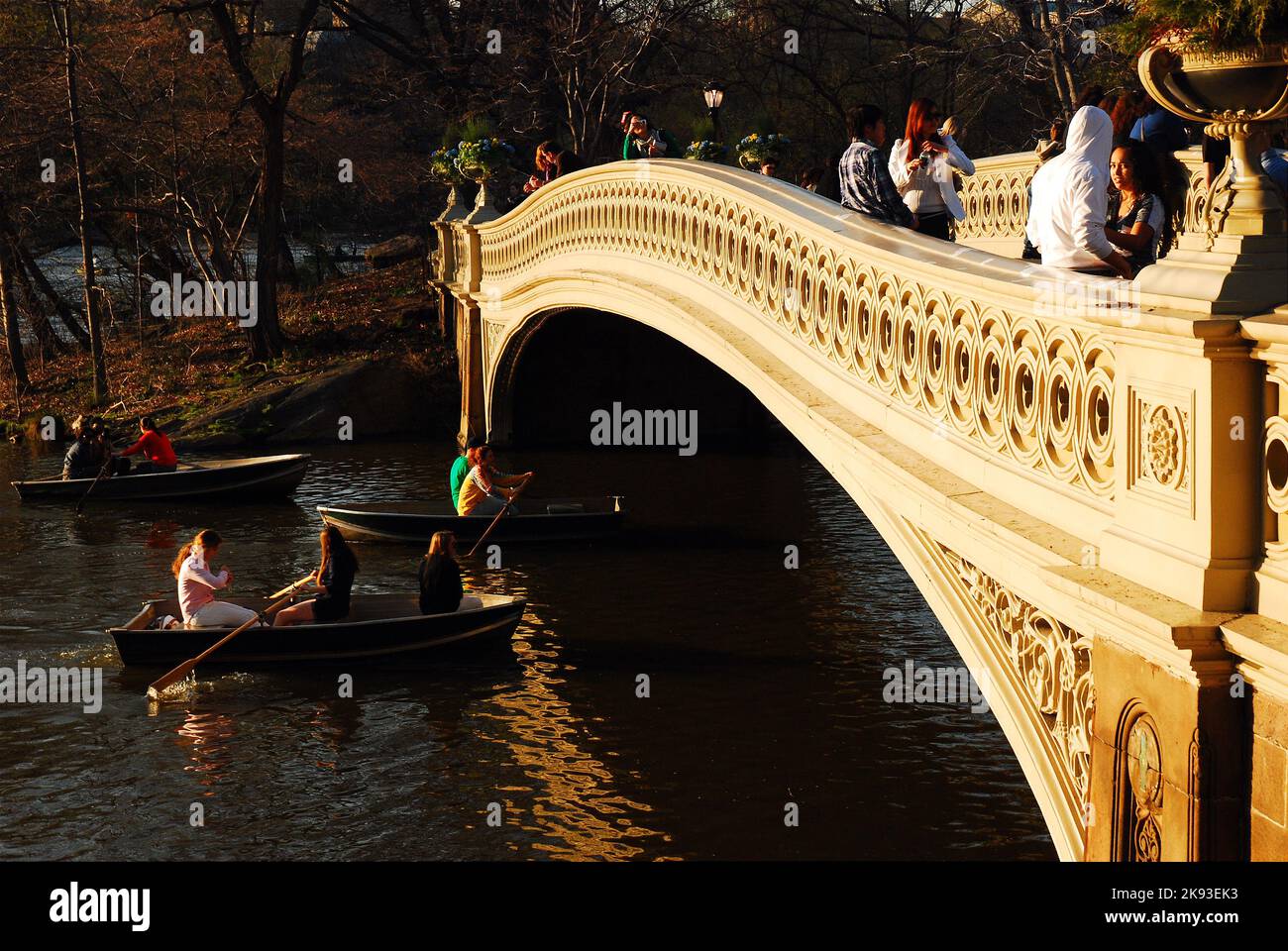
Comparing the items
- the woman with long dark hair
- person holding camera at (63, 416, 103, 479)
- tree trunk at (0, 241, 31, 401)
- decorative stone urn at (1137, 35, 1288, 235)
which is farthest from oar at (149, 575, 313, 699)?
tree trunk at (0, 241, 31, 401)

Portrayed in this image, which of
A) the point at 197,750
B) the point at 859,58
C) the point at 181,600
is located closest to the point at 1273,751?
the point at 197,750

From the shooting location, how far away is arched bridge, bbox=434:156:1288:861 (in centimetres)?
435

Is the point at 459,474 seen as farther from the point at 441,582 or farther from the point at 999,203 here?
the point at 999,203

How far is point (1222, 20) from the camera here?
4.42 metres

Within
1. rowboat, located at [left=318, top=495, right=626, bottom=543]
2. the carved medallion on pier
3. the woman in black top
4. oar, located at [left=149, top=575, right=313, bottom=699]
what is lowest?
oar, located at [left=149, top=575, right=313, bottom=699]

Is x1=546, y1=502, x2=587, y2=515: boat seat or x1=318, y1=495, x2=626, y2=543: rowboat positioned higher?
x1=546, y1=502, x2=587, y2=515: boat seat

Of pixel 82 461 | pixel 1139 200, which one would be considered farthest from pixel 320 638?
pixel 82 461

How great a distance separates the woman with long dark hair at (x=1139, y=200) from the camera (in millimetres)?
7133

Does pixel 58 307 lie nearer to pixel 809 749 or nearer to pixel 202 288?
pixel 202 288

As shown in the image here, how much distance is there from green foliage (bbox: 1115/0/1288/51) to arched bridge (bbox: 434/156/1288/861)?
447 mm

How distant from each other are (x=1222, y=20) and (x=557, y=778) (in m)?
7.94

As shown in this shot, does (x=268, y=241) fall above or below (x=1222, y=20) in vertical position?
above

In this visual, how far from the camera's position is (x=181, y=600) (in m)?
13.7

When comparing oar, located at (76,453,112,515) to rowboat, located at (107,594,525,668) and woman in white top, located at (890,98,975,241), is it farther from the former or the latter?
woman in white top, located at (890,98,975,241)
